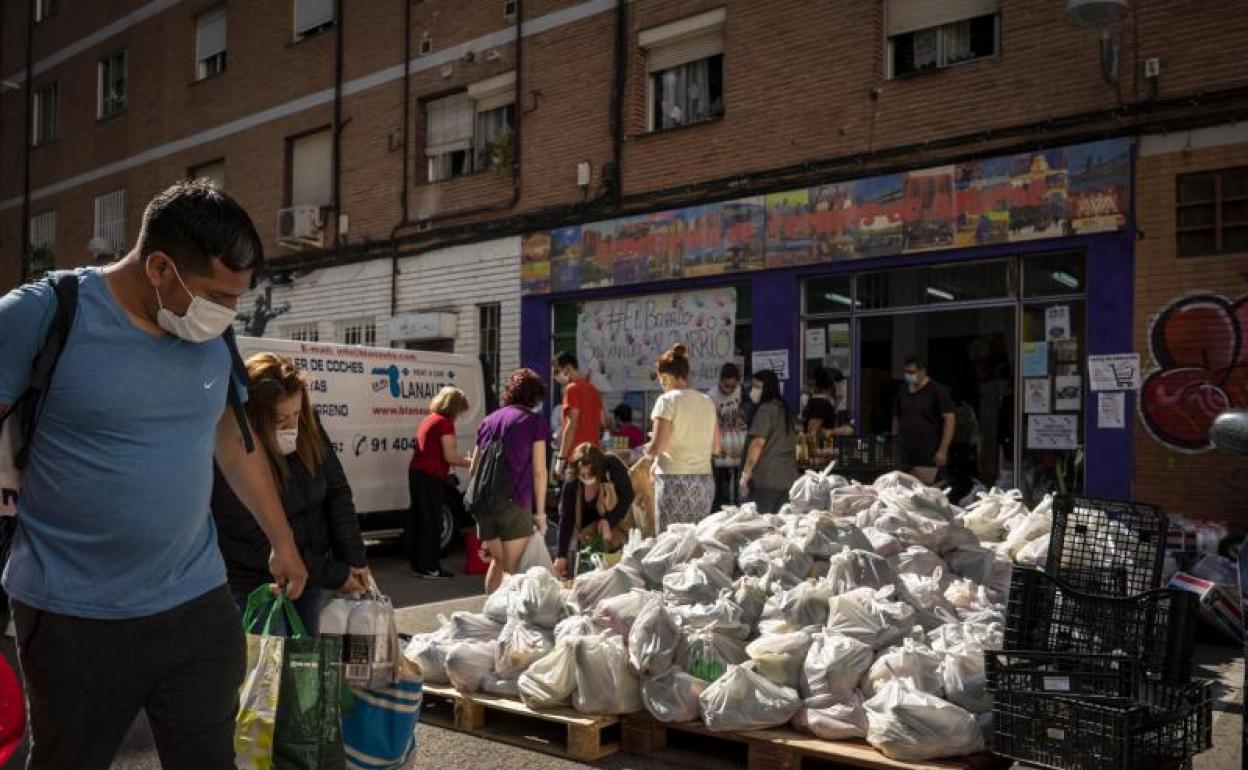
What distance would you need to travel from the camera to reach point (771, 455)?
862 cm

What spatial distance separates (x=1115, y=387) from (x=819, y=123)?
4350 mm


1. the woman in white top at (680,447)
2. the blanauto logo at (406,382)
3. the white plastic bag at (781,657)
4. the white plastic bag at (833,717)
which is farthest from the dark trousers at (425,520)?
the white plastic bag at (833,717)

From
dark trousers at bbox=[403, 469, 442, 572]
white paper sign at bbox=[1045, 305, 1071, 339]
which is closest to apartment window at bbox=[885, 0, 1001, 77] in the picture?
white paper sign at bbox=[1045, 305, 1071, 339]

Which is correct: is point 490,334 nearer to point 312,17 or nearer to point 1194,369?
point 312,17

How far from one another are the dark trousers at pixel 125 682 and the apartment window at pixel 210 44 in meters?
19.3

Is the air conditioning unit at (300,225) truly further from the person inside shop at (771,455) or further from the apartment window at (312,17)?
the person inside shop at (771,455)

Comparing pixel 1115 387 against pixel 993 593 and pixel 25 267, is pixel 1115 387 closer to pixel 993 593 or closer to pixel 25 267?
pixel 993 593

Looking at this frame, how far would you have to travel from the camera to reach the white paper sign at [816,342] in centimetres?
1191

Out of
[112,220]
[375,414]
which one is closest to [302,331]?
[112,220]

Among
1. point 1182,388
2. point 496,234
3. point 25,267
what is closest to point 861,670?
point 1182,388

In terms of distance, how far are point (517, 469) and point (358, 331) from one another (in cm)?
1103

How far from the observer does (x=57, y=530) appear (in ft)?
7.69

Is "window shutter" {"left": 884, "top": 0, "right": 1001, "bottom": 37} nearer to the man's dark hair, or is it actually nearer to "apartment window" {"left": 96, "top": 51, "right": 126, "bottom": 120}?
the man's dark hair

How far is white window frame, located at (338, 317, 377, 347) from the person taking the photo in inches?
674
